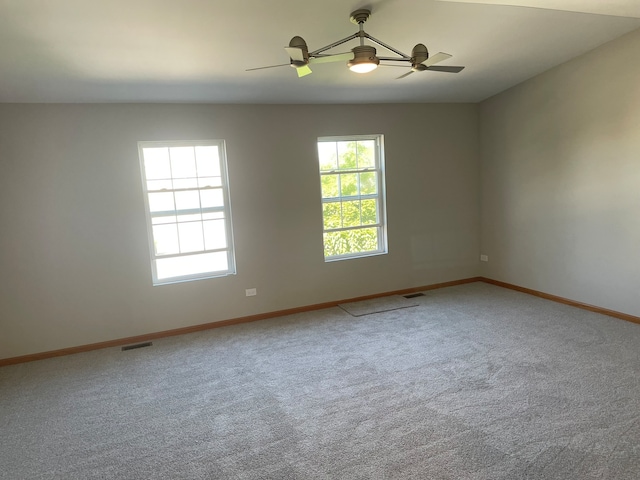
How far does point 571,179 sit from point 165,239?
15.6ft

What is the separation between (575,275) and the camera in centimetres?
486

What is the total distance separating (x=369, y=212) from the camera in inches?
224

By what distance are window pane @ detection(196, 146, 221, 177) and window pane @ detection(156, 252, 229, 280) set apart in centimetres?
95

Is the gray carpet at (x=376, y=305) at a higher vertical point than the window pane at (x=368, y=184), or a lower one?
lower

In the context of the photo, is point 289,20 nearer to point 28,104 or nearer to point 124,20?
point 124,20

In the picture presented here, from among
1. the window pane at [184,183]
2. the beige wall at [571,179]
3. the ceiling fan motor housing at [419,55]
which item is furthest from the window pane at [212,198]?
the beige wall at [571,179]

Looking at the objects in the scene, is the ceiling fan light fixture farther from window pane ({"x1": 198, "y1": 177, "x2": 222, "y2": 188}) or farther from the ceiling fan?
window pane ({"x1": 198, "y1": 177, "x2": 222, "y2": 188})

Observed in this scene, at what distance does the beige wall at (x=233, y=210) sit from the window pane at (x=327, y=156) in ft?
0.61

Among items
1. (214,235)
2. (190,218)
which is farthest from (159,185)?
(214,235)

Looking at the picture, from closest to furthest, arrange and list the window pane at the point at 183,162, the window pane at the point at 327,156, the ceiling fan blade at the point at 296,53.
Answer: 1. the ceiling fan blade at the point at 296,53
2. the window pane at the point at 183,162
3. the window pane at the point at 327,156

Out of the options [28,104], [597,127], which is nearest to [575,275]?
[597,127]

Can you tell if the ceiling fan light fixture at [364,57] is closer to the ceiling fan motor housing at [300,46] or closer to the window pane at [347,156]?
the ceiling fan motor housing at [300,46]

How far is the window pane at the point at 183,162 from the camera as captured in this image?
464cm

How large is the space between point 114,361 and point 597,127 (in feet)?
18.4
